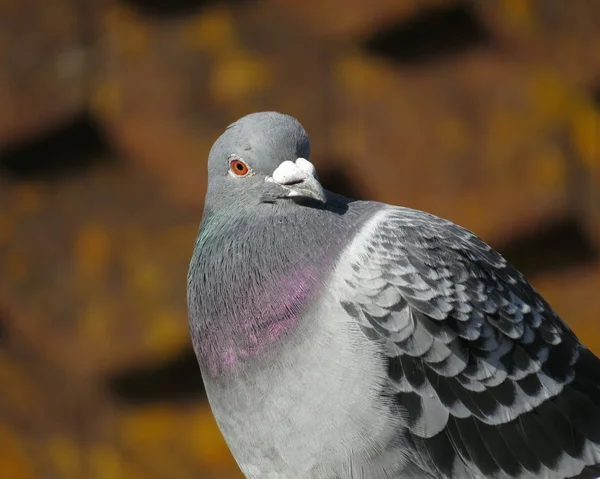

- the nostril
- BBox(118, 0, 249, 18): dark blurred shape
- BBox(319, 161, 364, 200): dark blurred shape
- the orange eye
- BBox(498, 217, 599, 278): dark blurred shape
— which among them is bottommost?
BBox(498, 217, 599, 278): dark blurred shape

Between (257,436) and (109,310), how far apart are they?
9.74 feet

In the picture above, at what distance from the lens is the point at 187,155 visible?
5.53 metres

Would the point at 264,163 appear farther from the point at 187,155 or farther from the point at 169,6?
the point at 169,6

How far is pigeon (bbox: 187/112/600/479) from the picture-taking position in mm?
2818

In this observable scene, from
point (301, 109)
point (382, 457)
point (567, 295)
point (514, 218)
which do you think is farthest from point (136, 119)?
point (382, 457)

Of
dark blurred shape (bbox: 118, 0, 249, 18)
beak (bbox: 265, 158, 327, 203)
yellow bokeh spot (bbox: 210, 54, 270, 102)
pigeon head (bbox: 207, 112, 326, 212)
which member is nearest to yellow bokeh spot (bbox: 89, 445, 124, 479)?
yellow bokeh spot (bbox: 210, 54, 270, 102)

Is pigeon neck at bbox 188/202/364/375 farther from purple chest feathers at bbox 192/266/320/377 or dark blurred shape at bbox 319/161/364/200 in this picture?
dark blurred shape at bbox 319/161/364/200

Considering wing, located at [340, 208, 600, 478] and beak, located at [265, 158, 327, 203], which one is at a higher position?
beak, located at [265, 158, 327, 203]

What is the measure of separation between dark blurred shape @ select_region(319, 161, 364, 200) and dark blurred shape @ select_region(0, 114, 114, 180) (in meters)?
1.41

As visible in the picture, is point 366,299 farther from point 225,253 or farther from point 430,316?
point 225,253

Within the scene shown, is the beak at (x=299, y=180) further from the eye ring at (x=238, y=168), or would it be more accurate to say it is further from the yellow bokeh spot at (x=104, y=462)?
the yellow bokeh spot at (x=104, y=462)

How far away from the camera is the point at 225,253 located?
123 inches

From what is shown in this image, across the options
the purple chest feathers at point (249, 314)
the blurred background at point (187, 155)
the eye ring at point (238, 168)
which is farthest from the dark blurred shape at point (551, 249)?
the purple chest feathers at point (249, 314)

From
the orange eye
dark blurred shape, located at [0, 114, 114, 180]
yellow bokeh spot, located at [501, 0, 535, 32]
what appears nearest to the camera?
the orange eye
